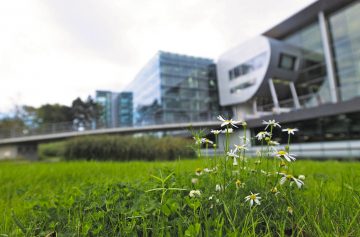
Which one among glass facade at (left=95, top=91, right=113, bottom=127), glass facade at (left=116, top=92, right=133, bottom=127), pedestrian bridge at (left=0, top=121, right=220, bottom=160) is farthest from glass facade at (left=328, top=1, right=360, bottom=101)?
glass facade at (left=95, top=91, right=113, bottom=127)

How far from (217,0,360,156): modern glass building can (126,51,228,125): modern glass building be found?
2496 millimetres

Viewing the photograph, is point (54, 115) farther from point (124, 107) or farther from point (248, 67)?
point (248, 67)

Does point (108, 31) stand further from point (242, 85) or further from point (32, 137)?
point (242, 85)

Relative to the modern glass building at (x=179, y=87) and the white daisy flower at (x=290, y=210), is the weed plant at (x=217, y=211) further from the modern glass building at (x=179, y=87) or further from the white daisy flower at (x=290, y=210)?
the modern glass building at (x=179, y=87)

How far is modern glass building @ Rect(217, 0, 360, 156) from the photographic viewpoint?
18578mm

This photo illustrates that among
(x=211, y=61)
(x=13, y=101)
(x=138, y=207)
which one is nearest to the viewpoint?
(x=138, y=207)

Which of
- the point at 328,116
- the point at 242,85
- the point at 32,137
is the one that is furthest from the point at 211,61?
the point at 32,137

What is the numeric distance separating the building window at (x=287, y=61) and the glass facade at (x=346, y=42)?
21.7 ft

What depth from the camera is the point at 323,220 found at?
1.22 meters

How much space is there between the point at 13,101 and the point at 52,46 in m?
27.3

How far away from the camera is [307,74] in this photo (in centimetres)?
3025

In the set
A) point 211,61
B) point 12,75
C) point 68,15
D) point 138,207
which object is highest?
point 211,61

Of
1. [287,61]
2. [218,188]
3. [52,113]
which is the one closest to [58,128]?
[52,113]

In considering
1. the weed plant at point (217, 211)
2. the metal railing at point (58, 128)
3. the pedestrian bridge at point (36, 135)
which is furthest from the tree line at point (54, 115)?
the weed plant at point (217, 211)
